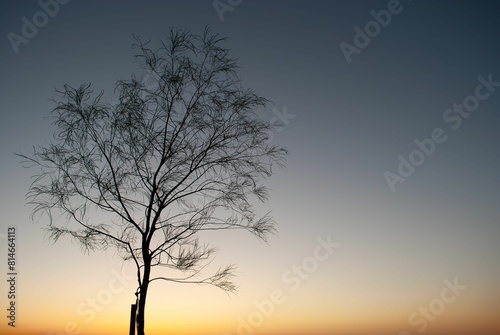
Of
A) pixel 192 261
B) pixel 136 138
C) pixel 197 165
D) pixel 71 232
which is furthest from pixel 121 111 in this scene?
pixel 192 261

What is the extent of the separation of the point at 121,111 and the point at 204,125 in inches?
78.7

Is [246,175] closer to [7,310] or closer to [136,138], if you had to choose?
[136,138]

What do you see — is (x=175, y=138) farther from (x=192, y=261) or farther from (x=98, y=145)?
(x=192, y=261)

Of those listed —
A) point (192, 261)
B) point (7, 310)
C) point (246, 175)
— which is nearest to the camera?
point (192, 261)

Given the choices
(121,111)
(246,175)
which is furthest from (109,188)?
(246,175)

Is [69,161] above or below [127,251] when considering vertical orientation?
above

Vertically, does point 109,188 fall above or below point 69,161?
below

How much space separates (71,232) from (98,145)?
82.1 inches

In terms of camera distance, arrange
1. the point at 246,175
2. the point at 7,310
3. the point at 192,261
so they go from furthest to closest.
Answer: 1. the point at 7,310
2. the point at 246,175
3. the point at 192,261

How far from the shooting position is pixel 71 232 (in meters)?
9.38

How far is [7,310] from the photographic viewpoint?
11.2m

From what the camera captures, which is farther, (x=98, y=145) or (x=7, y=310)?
(x=7, y=310)

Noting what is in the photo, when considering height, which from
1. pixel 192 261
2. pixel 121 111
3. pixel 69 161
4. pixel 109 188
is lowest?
pixel 192 261

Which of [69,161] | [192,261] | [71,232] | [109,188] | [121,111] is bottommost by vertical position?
[192,261]
